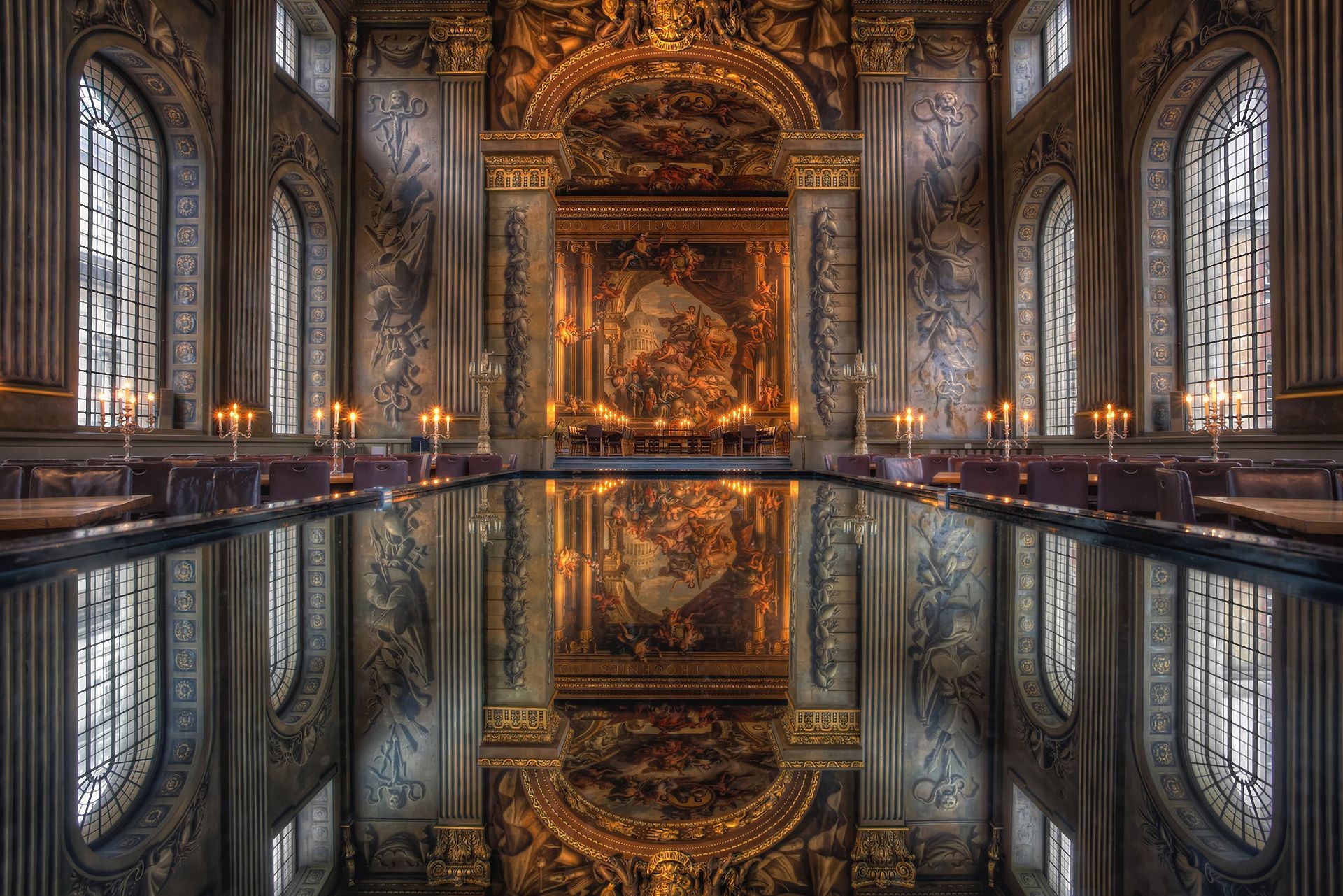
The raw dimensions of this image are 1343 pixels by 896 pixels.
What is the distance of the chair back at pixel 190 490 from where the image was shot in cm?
635

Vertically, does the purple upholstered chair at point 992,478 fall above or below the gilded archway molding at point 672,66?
below

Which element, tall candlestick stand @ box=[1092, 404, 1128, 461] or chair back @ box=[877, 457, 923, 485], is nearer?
chair back @ box=[877, 457, 923, 485]

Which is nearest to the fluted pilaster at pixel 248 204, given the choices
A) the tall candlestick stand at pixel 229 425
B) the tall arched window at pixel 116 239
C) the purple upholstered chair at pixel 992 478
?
the tall candlestick stand at pixel 229 425

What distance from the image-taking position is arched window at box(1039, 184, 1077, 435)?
60.1ft

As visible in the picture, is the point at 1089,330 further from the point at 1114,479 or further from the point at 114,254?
the point at 114,254

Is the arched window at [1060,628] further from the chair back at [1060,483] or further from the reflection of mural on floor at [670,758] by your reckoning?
the chair back at [1060,483]

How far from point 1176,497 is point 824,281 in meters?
15.2

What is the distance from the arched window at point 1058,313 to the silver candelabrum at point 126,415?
17351 millimetres

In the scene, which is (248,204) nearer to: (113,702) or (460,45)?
(460,45)

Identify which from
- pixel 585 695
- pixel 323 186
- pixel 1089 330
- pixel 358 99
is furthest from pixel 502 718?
pixel 358 99

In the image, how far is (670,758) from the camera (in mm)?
1570

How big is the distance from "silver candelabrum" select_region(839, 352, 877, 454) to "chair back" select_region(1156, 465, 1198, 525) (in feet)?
42.0

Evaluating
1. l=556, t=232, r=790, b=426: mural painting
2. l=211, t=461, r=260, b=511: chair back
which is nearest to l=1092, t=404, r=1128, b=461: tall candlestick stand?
l=211, t=461, r=260, b=511: chair back

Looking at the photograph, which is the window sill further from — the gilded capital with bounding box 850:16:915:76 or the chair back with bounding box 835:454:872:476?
the chair back with bounding box 835:454:872:476
